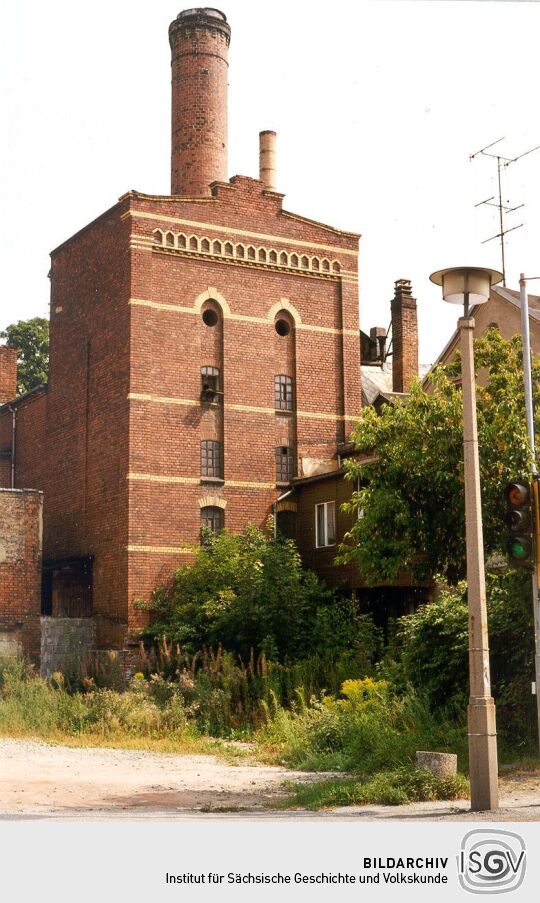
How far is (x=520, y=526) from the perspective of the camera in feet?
44.2

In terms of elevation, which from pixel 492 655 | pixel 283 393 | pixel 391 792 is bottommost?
pixel 391 792

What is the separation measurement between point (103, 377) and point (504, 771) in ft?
65.6

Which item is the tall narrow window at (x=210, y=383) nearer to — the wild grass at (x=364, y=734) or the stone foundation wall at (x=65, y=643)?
the stone foundation wall at (x=65, y=643)

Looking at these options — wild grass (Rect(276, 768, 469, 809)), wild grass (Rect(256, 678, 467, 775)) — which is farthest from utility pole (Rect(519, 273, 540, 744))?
wild grass (Rect(276, 768, 469, 809))

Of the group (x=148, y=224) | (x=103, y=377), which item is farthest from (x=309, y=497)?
(x=148, y=224)

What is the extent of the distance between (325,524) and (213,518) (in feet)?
10.6

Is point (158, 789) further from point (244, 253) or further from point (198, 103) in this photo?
point (198, 103)

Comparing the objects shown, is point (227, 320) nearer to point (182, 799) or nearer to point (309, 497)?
point (309, 497)

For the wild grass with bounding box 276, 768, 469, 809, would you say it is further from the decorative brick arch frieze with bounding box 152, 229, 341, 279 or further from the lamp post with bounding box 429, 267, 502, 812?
the decorative brick arch frieze with bounding box 152, 229, 341, 279

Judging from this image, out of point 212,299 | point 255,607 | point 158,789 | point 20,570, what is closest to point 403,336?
point 212,299

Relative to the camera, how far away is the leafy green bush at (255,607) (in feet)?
94.9

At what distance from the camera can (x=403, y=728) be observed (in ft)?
62.5

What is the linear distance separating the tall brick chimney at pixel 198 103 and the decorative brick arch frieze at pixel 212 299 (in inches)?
166

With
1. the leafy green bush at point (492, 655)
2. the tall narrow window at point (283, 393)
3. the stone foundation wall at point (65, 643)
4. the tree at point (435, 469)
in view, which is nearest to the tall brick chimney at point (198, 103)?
the tall narrow window at point (283, 393)
